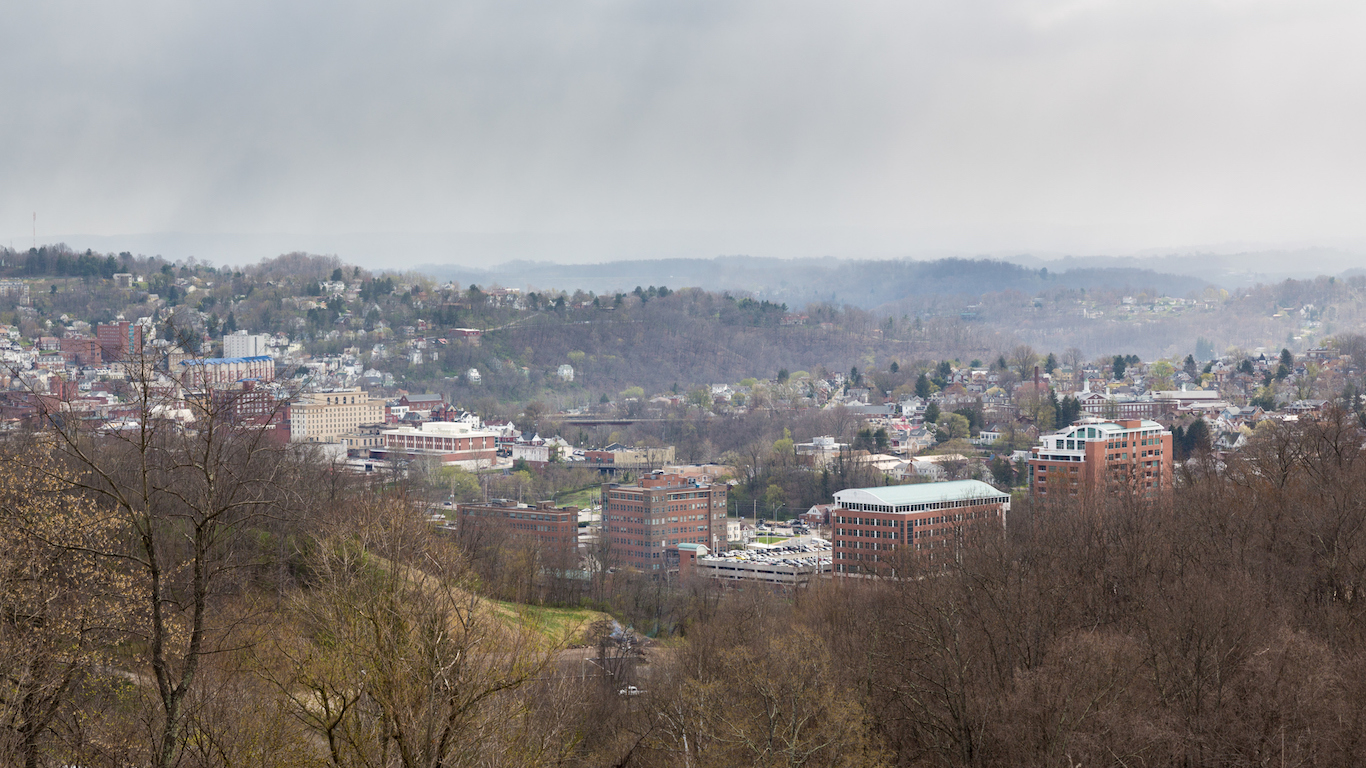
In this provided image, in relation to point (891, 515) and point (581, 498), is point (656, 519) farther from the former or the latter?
point (581, 498)

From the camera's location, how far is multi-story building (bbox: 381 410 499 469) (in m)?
71.4

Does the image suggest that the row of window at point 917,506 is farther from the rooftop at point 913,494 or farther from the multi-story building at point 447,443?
the multi-story building at point 447,443

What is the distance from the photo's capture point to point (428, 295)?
126 metres

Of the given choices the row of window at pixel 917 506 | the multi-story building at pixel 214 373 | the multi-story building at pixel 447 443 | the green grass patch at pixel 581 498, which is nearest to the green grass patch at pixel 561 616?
the multi-story building at pixel 214 373

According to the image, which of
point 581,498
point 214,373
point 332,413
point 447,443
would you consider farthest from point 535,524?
point 332,413

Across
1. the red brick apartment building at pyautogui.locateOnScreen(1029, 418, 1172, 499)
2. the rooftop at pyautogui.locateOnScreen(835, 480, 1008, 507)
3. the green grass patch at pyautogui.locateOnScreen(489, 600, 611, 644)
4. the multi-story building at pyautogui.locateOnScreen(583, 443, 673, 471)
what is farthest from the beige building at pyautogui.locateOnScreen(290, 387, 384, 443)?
the green grass patch at pyautogui.locateOnScreen(489, 600, 611, 644)

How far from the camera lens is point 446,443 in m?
74.8

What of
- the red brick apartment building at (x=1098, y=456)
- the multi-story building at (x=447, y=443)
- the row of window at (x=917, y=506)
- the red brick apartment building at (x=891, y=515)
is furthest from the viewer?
the multi-story building at (x=447, y=443)

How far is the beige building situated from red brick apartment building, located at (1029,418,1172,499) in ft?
151

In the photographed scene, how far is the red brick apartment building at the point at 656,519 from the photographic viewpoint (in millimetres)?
48406

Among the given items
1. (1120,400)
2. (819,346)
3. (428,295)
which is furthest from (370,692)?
(819,346)

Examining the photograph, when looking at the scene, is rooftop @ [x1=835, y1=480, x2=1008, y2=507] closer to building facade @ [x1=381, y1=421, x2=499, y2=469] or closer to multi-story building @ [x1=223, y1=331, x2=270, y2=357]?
building facade @ [x1=381, y1=421, x2=499, y2=469]

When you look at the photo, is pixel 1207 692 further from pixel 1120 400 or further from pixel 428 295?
pixel 428 295

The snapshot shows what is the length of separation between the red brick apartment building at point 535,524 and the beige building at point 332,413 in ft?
113
